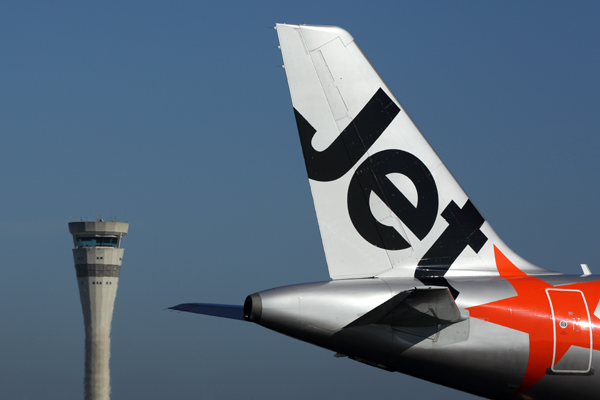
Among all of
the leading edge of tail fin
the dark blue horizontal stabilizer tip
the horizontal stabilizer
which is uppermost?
the leading edge of tail fin

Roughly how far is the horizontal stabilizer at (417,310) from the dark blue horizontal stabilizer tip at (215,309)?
5441 millimetres

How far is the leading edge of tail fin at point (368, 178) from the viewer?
16703mm

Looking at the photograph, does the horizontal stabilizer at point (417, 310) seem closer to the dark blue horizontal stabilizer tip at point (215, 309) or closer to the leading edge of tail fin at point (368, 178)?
the leading edge of tail fin at point (368, 178)

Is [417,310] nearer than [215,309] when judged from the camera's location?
Yes

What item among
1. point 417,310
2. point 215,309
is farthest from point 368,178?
point 215,309

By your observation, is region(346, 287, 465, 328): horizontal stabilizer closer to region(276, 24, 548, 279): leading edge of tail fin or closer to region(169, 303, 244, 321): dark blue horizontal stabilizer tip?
region(276, 24, 548, 279): leading edge of tail fin

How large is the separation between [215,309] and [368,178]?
6243 mm

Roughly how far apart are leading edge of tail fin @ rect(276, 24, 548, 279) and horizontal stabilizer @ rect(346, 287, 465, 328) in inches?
76.1

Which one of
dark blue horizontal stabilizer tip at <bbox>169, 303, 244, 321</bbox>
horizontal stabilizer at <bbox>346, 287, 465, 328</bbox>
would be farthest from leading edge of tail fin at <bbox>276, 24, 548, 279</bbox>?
dark blue horizontal stabilizer tip at <bbox>169, 303, 244, 321</bbox>

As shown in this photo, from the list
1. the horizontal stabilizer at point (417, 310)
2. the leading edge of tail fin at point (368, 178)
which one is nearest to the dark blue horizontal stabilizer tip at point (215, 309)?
the leading edge of tail fin at point (368, 178)

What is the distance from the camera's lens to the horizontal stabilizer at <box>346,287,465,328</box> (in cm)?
1363

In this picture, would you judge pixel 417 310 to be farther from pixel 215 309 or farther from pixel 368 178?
pixel 215 309

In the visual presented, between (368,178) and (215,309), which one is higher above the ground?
(368,178)

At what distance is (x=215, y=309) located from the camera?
20500 mm
